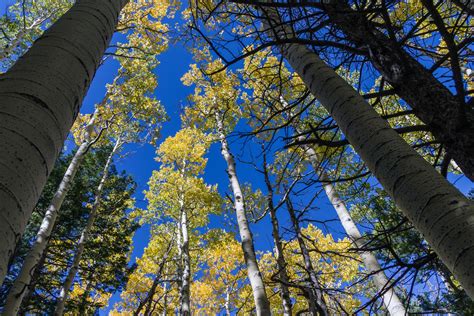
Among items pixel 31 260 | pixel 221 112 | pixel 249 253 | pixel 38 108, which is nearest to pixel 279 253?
pixel 249 253

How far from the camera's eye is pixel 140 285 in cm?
1465

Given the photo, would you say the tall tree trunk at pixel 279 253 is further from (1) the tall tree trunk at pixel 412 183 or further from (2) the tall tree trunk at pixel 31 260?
(2) the tall tree trunk at pixel 31 260

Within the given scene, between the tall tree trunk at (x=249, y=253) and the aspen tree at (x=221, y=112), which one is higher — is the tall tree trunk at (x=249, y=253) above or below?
below

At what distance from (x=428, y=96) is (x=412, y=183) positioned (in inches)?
33.8

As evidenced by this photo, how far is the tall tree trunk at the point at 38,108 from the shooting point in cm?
63

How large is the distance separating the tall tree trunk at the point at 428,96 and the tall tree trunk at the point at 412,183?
38 centimetres

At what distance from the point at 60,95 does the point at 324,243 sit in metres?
13.4

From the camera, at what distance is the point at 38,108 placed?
78 centimetres

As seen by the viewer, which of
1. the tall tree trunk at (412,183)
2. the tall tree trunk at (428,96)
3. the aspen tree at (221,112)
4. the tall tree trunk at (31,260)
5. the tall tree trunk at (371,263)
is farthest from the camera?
the aspen tree at (221,112)

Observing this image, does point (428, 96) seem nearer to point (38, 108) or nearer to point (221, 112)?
point (38, 108)

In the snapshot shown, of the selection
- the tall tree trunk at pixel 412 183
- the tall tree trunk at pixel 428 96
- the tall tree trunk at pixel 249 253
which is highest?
the tall tree trunk at pixel 249 253

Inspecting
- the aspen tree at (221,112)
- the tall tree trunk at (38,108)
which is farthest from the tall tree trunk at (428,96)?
the aspen tree at (221,112)

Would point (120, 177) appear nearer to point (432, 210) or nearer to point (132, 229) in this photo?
point (132, 229)

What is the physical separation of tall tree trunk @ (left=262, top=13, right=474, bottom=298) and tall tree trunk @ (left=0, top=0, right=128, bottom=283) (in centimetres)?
111
